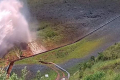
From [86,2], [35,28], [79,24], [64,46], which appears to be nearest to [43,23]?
[35,28]

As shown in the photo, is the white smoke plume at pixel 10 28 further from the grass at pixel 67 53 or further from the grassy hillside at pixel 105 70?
the grassy hillside at pixel 105 70

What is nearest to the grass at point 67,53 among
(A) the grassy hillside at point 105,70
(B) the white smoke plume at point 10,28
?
(B) the white smoke plume at point 10,28

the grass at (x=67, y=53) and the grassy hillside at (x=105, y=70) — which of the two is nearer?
the grassy hillside at (x=105, y=70)

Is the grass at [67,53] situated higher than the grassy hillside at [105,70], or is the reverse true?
the grass at [67,53]

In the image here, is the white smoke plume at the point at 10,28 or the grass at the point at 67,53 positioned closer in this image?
the grass at the point at 67,53

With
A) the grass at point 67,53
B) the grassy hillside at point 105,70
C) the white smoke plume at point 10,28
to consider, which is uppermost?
the white smoke plume at point 10,28

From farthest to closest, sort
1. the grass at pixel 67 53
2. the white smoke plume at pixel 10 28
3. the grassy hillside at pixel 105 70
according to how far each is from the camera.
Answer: the white smoke plume at pixel 10 28 < the grass at pixel 67 53 < the grassy hillside at pixel 105 70

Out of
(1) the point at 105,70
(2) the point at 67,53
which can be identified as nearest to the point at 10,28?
(2) the point at 67,53

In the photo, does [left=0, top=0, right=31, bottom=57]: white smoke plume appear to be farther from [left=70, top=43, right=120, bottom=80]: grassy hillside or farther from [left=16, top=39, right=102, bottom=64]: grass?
[left=70, top=43, right=120, bottom=80]: grassy hillside

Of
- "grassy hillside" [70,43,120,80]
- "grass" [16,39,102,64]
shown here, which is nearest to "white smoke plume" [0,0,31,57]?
"grass" [16,39,102,64]

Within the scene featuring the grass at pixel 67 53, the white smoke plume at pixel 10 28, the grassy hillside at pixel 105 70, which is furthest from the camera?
the white smoke plume at pixel 10 28
